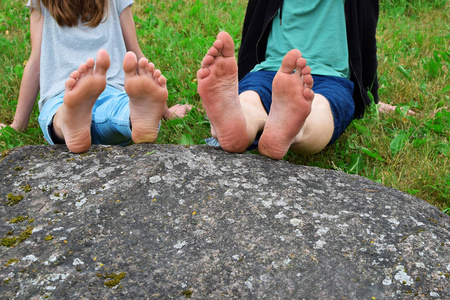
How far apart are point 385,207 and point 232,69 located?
700 mm

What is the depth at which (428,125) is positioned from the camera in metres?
2.18

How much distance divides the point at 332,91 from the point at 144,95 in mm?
875

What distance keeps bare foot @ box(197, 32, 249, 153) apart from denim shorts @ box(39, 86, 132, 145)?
51 centimetres

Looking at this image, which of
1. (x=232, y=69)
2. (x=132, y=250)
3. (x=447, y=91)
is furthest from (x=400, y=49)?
(x=132, y=250)

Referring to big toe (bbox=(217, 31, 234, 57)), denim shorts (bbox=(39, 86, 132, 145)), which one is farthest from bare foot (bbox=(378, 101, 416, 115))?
denim shorts (bbox=(39, 86, 132, 145))

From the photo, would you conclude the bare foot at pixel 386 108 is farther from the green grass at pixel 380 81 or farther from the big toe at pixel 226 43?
the big toe at pixel 226 43

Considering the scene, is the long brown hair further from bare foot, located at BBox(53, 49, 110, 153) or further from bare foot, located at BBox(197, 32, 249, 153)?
bare foot, located at BBox(197, 32, 249, 153)

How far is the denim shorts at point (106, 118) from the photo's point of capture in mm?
1803

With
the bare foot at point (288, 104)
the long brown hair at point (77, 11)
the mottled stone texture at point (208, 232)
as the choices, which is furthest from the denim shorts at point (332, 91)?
the long brown hair at point (77, 11)

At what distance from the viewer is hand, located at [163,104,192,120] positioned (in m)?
2.43

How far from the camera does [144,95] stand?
5.10 feet

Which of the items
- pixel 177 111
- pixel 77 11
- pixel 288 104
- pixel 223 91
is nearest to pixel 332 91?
pixel 288 104

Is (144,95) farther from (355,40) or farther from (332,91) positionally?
(355,40)

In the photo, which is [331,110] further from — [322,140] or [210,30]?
[210,30]
